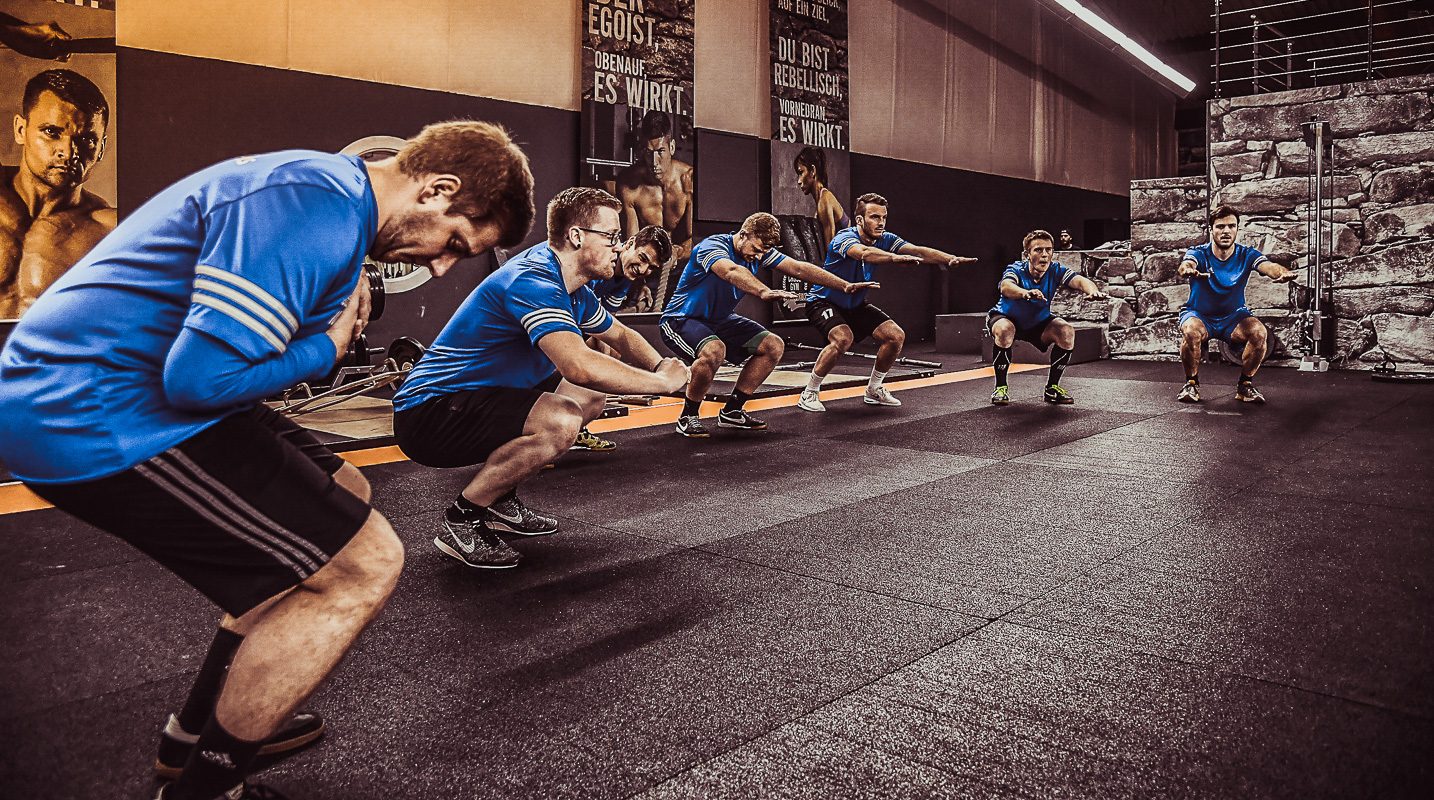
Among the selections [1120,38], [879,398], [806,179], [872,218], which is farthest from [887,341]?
[1120,38]

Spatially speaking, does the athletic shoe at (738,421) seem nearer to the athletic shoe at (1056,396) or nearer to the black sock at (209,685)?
the athletic shoe at (1056,396)

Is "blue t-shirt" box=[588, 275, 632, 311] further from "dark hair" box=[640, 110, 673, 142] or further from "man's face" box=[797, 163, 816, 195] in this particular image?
"man's face" box=[797, 163, 816, 195]

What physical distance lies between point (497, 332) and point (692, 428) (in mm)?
2519

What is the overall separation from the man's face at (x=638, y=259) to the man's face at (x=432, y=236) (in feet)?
7.89

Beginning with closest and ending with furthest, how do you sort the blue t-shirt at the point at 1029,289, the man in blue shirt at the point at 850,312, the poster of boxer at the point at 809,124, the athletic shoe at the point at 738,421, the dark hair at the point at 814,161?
the athletic shoe at the point at 738,421 → the man in blue shirt at the point at 850,312 → the blue t-shirt at the point at 1029,289 → the poster of boxer at the point at 809,124 → the dark hair at the point at 814,161

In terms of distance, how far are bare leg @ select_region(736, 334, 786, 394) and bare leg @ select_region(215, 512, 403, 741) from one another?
4251 millimetres

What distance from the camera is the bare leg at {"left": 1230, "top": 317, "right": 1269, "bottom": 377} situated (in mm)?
6531

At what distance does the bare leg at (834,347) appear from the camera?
21.2 feet

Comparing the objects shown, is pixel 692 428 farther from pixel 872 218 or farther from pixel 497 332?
pixel 497 332

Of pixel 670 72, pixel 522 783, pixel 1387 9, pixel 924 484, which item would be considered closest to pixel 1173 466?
pixel 924 484

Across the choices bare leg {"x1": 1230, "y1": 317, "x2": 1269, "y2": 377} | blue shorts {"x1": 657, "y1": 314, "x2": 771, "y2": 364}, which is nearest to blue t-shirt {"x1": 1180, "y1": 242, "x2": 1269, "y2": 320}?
bare leg {"x1": 1230, "y1": 317, "x2": 1269, "y2": 377}

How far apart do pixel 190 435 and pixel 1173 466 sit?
4162 millimetres

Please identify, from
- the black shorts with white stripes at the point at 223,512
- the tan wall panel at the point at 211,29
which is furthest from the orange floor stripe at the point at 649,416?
the tan wall panel at the point at 211,29

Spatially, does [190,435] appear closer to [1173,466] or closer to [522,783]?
[522,783]
